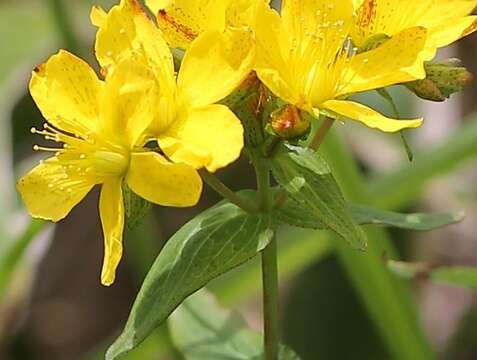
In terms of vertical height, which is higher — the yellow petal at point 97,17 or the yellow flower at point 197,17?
the yellow petal at point 97,17

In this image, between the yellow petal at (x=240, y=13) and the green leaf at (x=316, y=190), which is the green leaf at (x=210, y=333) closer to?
the green leaf at (x=316, y=190)

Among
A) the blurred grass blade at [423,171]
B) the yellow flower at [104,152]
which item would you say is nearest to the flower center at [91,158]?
the yellow flower at [104,152]

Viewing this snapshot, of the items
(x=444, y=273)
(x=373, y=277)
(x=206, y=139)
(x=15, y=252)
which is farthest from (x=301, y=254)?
(x=206, y=139)

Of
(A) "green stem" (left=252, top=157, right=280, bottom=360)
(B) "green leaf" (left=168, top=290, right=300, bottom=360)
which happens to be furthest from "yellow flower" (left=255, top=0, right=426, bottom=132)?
(B) "green leaf" (left=168, top=290, right=300, bottom=360)

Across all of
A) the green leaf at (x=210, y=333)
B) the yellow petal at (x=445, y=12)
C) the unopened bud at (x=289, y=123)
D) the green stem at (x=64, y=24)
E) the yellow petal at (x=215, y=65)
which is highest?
the yellow petal at (x=215, y=65)

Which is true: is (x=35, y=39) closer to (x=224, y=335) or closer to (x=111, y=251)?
(x=224, y=335)

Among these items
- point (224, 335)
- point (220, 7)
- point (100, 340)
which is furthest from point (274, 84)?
point (100, 340)

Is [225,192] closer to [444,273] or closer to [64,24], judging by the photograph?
[444,273]
